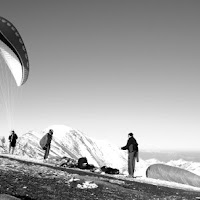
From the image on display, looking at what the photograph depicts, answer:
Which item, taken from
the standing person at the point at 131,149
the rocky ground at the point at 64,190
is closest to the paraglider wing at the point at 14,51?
the standing person at the point at 131,149

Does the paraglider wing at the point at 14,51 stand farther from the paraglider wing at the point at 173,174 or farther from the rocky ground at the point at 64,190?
the paraglider wing at the point at 173,174

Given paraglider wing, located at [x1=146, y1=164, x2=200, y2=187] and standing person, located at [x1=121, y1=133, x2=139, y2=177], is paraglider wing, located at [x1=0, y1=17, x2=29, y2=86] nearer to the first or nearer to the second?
standing person, located at [x1=121, y1=133, x2=139, y2=177]

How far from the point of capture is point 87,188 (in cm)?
1208

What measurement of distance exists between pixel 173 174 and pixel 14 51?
15.1 metres

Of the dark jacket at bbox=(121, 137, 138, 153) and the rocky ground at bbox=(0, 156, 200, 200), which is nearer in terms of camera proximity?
the rocky ground at bbox=(0, 156, 200, 200)

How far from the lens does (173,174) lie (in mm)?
21797

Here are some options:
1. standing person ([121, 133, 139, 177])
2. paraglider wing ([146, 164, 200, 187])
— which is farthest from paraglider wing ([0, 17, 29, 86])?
paraglider wing ([146, 164, 200, 187])

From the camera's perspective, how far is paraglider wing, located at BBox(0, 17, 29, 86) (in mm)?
20484

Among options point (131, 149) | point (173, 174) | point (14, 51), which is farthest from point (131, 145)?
point (14, 51)

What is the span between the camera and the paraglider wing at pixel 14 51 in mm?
20484

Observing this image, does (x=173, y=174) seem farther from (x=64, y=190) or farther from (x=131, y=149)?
(x=64, y=190)

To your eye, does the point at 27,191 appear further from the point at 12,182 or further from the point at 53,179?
the point at 53,179

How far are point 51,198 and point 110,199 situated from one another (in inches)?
87.4

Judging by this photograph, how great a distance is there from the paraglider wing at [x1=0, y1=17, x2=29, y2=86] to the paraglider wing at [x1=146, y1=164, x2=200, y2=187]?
12530mm
